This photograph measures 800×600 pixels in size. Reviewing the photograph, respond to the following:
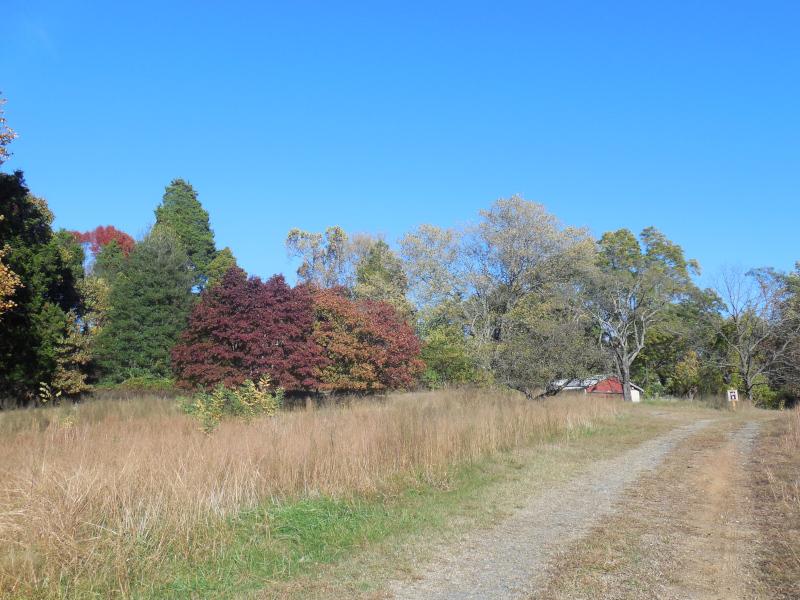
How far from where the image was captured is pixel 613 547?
542 cm

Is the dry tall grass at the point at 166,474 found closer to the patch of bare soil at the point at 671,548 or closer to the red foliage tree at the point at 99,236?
the patch of bare soil at the point at 671,548

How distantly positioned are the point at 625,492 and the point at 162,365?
2975 cm

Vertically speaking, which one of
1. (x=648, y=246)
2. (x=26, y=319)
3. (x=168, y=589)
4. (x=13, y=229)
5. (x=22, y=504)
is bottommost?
(x=168, y=589)

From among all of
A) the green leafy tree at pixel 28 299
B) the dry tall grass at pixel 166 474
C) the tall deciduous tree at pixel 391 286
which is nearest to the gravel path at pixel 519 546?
the dry tall grass at pixel 166 474

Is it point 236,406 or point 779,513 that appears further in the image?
point 236,406

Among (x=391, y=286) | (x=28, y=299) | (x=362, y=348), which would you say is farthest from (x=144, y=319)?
(x=362, y=348)

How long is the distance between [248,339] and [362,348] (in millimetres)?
4276

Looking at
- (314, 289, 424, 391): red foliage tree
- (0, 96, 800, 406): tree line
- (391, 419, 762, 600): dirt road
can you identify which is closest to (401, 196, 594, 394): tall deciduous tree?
(0, 96, 800, 406): tree line

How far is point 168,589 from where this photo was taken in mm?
4449

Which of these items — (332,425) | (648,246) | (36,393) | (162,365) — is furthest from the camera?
(648,246)

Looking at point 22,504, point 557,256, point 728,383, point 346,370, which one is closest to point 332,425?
point 22,504

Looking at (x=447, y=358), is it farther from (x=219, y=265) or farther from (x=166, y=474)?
(x=219, y=265)

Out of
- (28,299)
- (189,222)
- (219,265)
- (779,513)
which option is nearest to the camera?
(779,513)

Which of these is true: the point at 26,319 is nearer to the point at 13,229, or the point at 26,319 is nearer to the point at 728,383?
the point at 13,229
